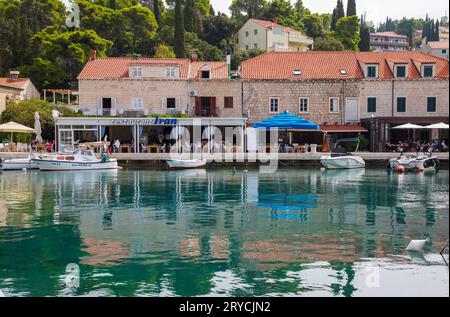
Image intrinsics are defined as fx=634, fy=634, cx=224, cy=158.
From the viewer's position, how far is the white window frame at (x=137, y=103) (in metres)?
43.4

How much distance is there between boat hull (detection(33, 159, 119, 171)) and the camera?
1380 inches

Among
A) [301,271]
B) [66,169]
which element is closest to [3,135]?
[66,169]

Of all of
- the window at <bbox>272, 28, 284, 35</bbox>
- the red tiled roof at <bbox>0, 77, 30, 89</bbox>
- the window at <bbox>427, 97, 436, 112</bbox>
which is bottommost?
the window at <bbox>427, 97, 436, 112</bbox>

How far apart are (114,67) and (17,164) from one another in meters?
11.8

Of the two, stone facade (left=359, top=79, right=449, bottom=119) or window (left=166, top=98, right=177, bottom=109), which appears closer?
stone facade (left=359, top=79, right=449, bottom=119)

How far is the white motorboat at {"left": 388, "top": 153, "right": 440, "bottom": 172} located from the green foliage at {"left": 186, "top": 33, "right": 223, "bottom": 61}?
124 ft

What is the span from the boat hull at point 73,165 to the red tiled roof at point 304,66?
13.2m

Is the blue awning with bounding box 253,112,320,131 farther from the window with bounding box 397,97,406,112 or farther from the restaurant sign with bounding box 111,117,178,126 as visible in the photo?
the window with bounding box 397,97,406,112

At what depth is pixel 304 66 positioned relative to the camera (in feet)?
148

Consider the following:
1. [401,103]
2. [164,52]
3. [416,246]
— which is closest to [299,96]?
[401,103]

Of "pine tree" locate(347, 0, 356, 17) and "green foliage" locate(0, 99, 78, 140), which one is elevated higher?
"pine tree" locate(347, 0, 356, 17)

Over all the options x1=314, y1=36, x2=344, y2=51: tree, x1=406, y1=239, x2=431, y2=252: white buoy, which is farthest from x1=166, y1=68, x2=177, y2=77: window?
x1=314, y1=36, x2=344, y2=51: tree

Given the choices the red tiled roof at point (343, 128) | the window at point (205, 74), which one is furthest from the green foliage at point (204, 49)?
the red tiled roof at point (343, 128)

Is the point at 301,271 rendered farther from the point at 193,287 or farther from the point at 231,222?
the point at 231,222
